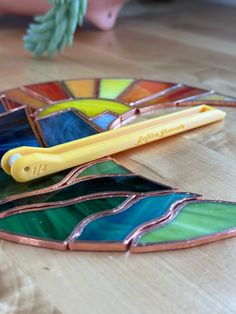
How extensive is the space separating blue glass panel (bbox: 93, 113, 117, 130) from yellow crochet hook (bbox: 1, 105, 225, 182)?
4 cm

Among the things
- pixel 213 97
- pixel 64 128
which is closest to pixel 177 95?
pixel 213 97

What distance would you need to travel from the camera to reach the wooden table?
9.4 inches

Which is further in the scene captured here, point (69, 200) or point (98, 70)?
point (98, 70)

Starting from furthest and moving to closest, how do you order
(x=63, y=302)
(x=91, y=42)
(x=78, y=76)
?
(x=91, y=42)
(x=78, y=76)
(x=63, y=302)

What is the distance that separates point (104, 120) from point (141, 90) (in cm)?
10

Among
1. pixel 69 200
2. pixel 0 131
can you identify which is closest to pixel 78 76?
pixel 0 131

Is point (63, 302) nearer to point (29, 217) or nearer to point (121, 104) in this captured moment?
point (29, 217)

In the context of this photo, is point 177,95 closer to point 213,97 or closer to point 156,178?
point 213,97

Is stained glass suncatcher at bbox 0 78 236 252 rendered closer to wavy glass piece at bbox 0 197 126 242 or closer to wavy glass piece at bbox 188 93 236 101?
wavy glass piece at bbox 0 197 126 242

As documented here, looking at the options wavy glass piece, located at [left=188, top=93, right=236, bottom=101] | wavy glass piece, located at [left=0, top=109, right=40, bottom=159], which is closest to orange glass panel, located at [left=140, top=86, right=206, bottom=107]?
wavy glass piece, located at [left=188, top=93, right=236, bottom=101]

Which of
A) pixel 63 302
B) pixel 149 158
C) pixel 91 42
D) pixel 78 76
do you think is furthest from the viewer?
pixel 91 42

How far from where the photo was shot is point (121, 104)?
0.47m

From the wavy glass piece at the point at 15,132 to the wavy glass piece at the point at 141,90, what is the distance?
0.35 feet

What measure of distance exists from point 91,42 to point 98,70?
7.1 inches
